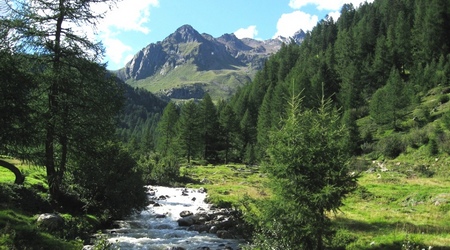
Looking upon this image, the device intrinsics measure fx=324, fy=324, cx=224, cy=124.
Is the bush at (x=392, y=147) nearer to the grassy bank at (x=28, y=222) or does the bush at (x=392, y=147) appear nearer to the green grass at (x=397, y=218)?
the green grass at (x=397, y=218)

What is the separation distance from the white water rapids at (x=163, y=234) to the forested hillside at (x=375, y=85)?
21.4m

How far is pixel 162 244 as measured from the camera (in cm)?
1945

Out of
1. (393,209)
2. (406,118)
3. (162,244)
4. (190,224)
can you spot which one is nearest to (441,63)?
(406,118)

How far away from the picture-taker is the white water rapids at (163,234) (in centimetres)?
1922

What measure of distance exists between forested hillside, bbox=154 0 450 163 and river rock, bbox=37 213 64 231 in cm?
3427

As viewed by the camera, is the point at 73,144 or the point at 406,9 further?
the point at 406,9

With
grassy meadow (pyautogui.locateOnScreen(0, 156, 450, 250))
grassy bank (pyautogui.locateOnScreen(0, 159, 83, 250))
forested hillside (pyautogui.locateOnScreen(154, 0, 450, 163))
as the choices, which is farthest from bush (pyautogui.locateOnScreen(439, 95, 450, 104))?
grassy bank (pyautogui.locateOnScreen(0, 159, 83, 250))

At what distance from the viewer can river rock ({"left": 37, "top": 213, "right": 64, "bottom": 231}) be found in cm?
1569

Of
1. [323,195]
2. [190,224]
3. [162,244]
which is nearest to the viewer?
[323,195]

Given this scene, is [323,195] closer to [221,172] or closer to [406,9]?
[221,172]

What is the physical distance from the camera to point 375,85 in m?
91.8

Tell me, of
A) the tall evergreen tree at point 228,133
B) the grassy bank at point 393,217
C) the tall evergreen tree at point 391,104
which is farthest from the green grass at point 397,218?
the tall evergreen tree at point 228,133

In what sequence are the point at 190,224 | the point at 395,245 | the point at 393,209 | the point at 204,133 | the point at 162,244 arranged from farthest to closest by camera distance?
the point at 204,133 → the point at 190,224 → the point at 393,209 → the point at 162,244 → the point at 395,245

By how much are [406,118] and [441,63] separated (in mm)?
19167
